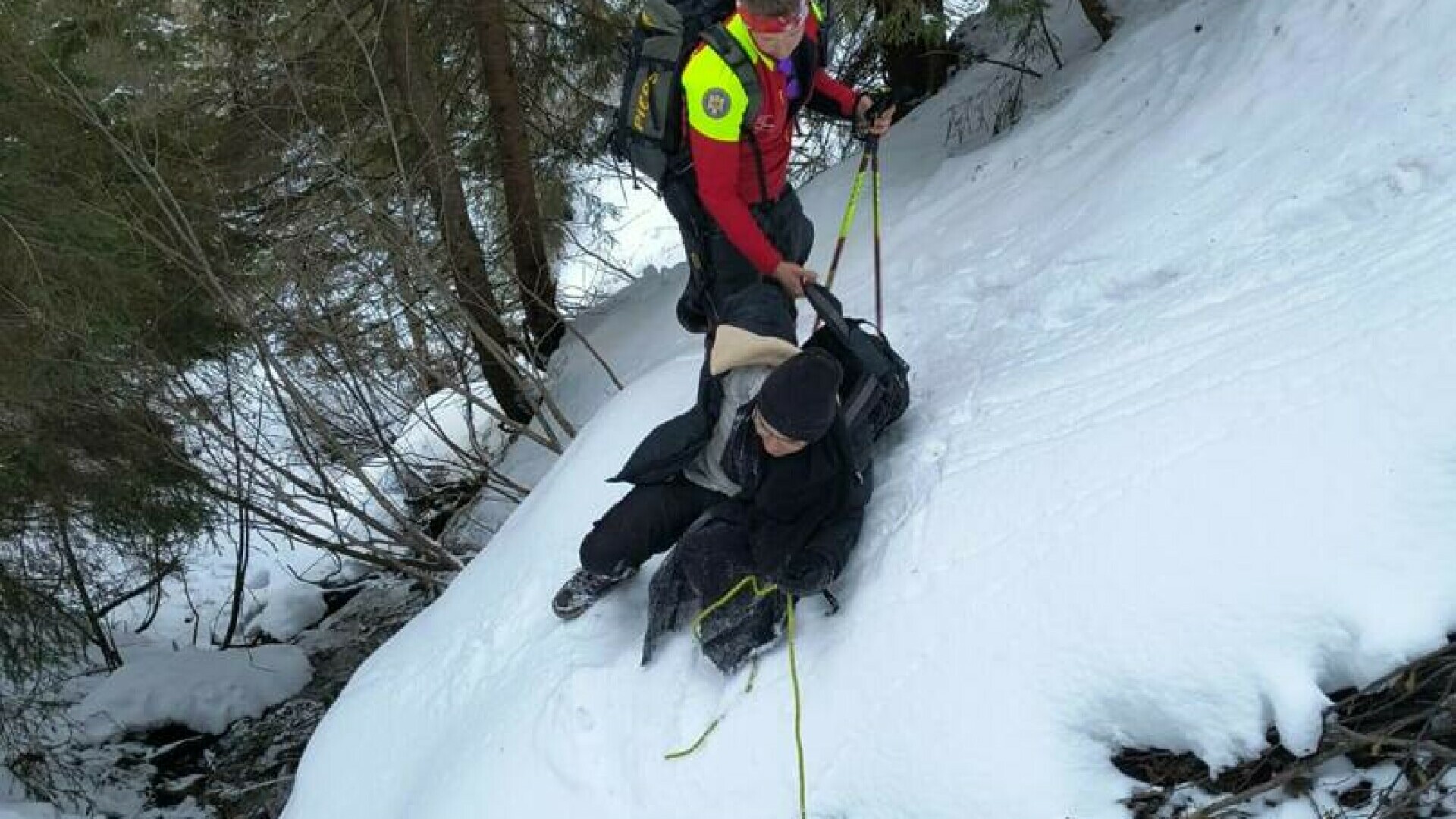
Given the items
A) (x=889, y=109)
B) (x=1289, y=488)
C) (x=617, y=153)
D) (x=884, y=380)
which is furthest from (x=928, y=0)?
(x=1289, y=488)

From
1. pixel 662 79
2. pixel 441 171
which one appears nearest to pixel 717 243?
pixel 662 79

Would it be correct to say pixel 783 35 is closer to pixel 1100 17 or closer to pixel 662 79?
pixel 662 79

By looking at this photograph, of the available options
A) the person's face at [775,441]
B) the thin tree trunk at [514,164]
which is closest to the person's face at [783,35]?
the person's face at [775,441]

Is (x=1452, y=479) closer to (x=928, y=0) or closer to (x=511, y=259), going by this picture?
→ (x=928, y=0)

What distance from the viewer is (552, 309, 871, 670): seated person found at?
3182mm

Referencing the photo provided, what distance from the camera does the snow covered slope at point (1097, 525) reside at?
8.14ft

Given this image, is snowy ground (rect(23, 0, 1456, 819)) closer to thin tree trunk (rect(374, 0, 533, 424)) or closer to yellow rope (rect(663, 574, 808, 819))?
yellow rope (rect(663, 574, 808, 819))

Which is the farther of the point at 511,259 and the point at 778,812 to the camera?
the point at 511,259

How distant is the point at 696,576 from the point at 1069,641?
134 centimetres

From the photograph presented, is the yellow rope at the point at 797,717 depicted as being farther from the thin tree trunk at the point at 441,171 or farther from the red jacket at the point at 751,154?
the thin tree trunk at the point at 441,171

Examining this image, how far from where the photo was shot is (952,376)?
4.08 m

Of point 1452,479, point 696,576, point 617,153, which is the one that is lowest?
point 1452,479

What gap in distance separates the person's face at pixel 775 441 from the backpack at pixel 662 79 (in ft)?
4.03

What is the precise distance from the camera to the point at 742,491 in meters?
3.52
